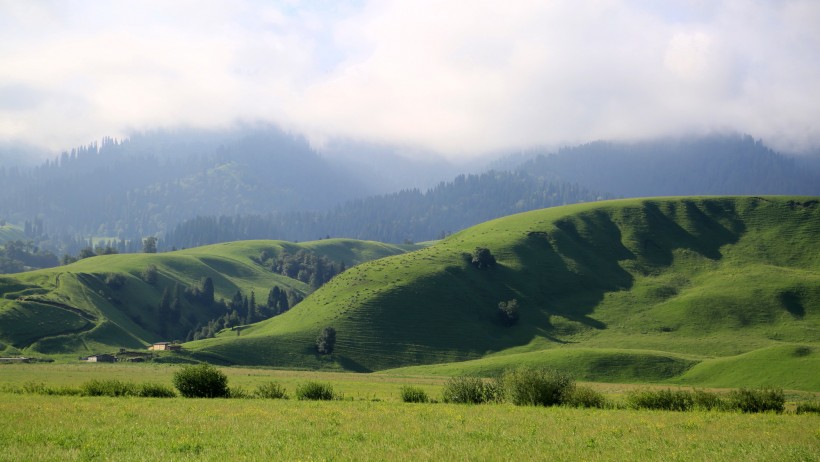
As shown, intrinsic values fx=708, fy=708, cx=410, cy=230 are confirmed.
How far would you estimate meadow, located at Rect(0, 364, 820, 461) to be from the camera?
3142cm

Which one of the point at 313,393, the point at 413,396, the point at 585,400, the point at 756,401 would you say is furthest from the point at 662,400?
the point at 313,393

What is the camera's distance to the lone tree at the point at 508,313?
18300 cm

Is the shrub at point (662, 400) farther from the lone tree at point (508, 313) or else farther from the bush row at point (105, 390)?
the lone tree at point (508, 313)

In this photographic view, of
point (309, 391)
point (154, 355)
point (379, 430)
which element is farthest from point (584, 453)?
point (154, 355)

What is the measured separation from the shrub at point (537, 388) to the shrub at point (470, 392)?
3.02m

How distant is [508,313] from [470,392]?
12307 cm

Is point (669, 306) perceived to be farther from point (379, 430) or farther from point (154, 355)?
point (379, 430)

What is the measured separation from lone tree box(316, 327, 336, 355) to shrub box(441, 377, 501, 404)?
9850 centimetres

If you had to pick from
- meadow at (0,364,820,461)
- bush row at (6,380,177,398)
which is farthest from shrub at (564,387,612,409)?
bush row at (6,380,177,398)

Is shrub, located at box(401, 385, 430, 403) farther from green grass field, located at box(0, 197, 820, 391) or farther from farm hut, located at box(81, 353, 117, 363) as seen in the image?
farm hut, located at box(81, 353, 117, 363)

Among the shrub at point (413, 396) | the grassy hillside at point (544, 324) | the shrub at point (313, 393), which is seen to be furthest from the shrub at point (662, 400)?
the grassy hillside at point (544, 324)

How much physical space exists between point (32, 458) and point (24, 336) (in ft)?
475

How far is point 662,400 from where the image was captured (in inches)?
2296

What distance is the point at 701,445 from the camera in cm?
3525
